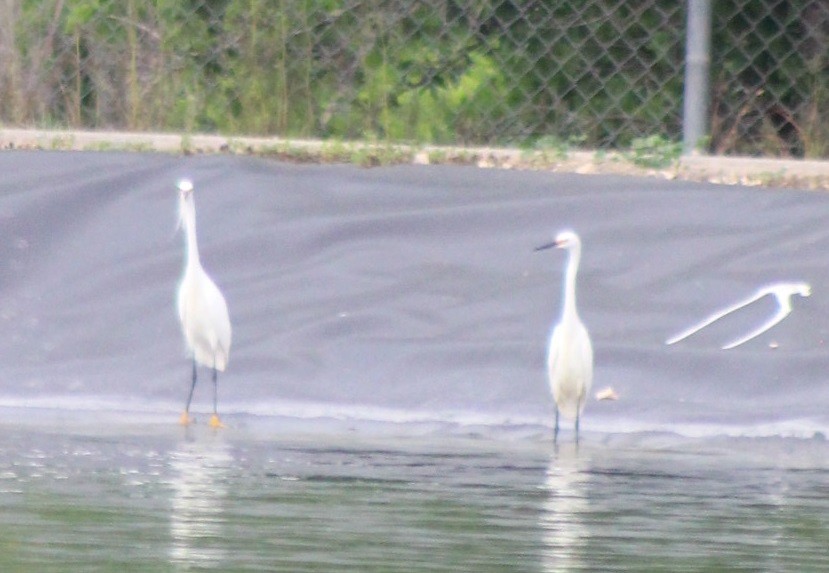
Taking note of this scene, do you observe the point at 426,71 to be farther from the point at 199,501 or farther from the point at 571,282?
the point at 199,501

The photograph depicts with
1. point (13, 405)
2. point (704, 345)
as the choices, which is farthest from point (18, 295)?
point (704, 345)

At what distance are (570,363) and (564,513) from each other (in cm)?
143

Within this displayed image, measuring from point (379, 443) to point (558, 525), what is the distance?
1.51 meters

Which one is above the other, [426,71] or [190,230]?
[426,71]

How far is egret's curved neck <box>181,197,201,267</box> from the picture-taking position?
7496 millimetres

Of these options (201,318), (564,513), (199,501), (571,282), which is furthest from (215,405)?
(564,513)

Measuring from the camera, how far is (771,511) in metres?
5.31

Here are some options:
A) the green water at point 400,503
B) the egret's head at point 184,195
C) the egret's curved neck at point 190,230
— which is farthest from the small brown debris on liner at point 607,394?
the egret's head at point 184,195

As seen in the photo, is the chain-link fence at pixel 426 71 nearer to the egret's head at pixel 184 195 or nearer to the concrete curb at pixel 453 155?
the concrete curb at pixel 453 155

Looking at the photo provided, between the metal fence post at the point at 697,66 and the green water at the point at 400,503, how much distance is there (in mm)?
2827

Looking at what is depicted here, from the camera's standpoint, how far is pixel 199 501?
526 cm

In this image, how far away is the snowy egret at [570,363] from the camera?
21.6 ft

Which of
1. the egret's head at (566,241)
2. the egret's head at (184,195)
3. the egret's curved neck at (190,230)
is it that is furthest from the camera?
the egret's head at (184,195)

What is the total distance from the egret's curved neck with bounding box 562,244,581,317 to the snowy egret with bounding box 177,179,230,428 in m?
1.27
